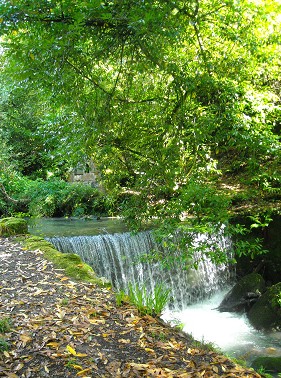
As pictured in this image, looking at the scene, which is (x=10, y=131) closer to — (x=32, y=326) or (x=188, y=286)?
(x=188, y=286)

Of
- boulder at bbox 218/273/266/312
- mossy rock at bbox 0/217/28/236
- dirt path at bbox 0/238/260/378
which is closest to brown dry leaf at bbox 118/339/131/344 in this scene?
dirt path at bbox 0/238/260/378

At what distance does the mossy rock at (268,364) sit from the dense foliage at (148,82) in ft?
7.87

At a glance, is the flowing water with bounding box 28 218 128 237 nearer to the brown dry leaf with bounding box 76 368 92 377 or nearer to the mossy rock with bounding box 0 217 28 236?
the mossy rock with bounding box 0 217 28 236

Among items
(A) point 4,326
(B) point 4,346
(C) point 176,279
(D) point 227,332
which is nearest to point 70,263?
(A) point 4,326

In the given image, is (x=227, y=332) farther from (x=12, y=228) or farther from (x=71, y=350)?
(x=71, y=350)

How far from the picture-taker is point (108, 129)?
4469mm

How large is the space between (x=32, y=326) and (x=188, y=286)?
5.52 metres

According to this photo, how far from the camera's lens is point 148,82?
512 centimetres

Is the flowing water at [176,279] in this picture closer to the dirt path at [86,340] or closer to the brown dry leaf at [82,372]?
the dirt path at [86,340]

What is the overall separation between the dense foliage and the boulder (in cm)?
317

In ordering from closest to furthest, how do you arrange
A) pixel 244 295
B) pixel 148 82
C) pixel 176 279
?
1. pixel 148 82
2. pixel 244 295
3. pixel 176 279

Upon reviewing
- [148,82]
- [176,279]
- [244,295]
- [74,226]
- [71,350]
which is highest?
[148,82]

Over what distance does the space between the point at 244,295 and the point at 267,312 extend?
830 millimetres

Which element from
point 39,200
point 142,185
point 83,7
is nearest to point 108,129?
point 142,185
